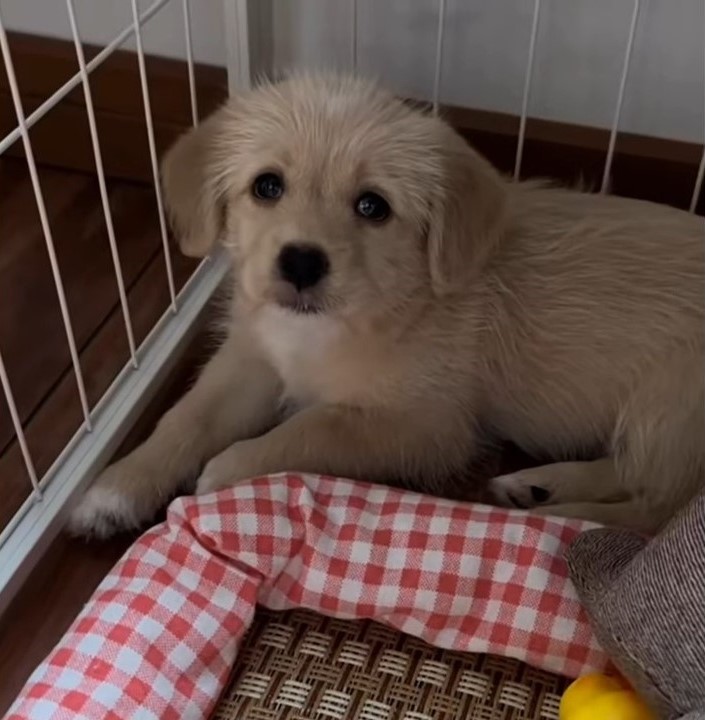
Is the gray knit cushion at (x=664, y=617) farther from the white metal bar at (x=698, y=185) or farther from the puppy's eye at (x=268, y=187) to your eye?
the white metal bar at (x=698, y=185)

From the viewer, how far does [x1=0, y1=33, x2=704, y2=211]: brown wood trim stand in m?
1.99

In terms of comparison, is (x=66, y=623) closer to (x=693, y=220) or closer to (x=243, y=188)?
(x=243, y=188)

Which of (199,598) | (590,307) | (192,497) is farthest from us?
(590,307)

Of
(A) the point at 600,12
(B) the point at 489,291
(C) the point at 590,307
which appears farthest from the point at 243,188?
(A) the point at 600,12

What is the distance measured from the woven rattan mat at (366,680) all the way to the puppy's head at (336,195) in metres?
0.42

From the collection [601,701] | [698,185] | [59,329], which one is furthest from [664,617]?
[59,329]

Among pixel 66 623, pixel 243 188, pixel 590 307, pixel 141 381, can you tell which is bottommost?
pixel 66 623

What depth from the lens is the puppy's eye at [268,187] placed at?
1.47 m

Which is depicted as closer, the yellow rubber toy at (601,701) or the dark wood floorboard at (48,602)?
the yellow rubber toy at (601,701)

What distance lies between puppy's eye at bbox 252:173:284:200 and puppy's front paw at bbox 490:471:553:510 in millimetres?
525

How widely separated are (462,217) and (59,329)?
773 mm

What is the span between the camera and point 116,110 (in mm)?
2172

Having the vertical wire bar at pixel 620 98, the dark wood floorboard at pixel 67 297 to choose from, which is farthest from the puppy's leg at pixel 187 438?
the vertical wire bar at pixel 620 98

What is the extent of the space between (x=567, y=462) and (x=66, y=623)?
74 cm
